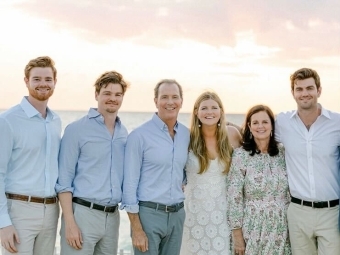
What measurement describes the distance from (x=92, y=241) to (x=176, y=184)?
0.93 m

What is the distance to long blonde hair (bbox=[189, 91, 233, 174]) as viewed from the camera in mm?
5237

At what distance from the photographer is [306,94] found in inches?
205

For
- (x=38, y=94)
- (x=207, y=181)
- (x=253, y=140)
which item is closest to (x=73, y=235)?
(x=38, y=94)

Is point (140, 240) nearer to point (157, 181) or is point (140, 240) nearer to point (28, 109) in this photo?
point (157, 181)

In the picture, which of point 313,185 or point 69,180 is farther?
point 313,185

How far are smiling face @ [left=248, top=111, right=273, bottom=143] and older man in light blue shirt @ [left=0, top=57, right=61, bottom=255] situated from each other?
1.90 m

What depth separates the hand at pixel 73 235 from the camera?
4637mm

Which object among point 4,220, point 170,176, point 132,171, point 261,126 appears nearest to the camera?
point 4,220

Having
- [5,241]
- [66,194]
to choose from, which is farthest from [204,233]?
[5,241]

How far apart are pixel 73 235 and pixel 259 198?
5.86ft

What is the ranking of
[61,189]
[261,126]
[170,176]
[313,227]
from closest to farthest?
[61,189]
[170,176]
[313,227]
[261,126]

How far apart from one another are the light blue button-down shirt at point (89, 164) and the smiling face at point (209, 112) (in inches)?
39.2

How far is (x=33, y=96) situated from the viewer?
4.76 meters

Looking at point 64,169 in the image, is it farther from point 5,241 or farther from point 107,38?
point 107,38
